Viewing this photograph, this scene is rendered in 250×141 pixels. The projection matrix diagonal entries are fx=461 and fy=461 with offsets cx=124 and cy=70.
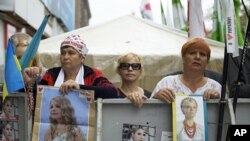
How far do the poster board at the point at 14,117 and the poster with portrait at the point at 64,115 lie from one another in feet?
0.29

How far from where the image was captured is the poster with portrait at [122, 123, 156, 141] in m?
3.04

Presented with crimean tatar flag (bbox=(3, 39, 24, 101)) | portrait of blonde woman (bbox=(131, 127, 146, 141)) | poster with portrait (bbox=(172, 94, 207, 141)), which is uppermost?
crimean tatar flag (bbox=(3, 39, 24, 101))

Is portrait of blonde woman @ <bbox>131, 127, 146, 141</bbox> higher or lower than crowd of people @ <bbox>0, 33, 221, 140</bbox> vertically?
lower

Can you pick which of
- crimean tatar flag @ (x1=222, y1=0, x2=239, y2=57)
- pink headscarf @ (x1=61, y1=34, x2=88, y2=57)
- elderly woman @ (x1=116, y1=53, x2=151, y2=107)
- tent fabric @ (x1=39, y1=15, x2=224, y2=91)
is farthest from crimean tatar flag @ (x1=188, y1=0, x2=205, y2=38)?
crimean tatar flag @ (x1=222, y1=0, x2=239, y2=57)

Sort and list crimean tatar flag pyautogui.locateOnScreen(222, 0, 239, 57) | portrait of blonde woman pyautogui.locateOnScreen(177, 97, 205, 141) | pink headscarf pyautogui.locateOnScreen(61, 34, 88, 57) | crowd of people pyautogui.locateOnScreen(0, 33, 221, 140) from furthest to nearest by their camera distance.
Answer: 1. pink headscarf pyautogui.locateOnScreen(61, 34, 88, 57)
2. crowd of people pyautogui.locateOnScreen(0, 33, 221, 140)
3. portrait of blonde woman pyautogui.locateOnScreen(177, 97, 205, 141)
4. crimean tatar flag pyautogui.locateOnScreen(222, 0, 239, 57)

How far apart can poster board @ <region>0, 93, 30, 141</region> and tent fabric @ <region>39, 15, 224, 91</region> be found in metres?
2.82

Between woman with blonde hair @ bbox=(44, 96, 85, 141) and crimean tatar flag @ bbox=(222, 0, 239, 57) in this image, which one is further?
woman with blonde hair @ bbox=(44, 96, 85, 141)

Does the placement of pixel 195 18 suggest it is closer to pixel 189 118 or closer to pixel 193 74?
pixel 193 74

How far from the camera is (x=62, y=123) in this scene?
10.1 feet

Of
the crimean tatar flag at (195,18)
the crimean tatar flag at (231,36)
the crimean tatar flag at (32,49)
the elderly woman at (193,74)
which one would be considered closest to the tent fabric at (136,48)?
the crimean tatar flag at (195,18)

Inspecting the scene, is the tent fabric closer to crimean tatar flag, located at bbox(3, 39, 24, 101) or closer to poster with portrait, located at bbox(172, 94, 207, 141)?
crimean tatar flag, located at bbox(3, 39, 24, 101)

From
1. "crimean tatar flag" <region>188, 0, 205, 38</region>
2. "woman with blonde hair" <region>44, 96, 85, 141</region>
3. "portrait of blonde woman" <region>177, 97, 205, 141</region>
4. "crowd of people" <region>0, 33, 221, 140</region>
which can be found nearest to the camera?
"portrait of blonde woman" <region>177, 97, 205, 141</region>

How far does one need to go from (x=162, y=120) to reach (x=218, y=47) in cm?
389

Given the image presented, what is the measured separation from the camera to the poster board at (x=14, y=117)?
123 inches
